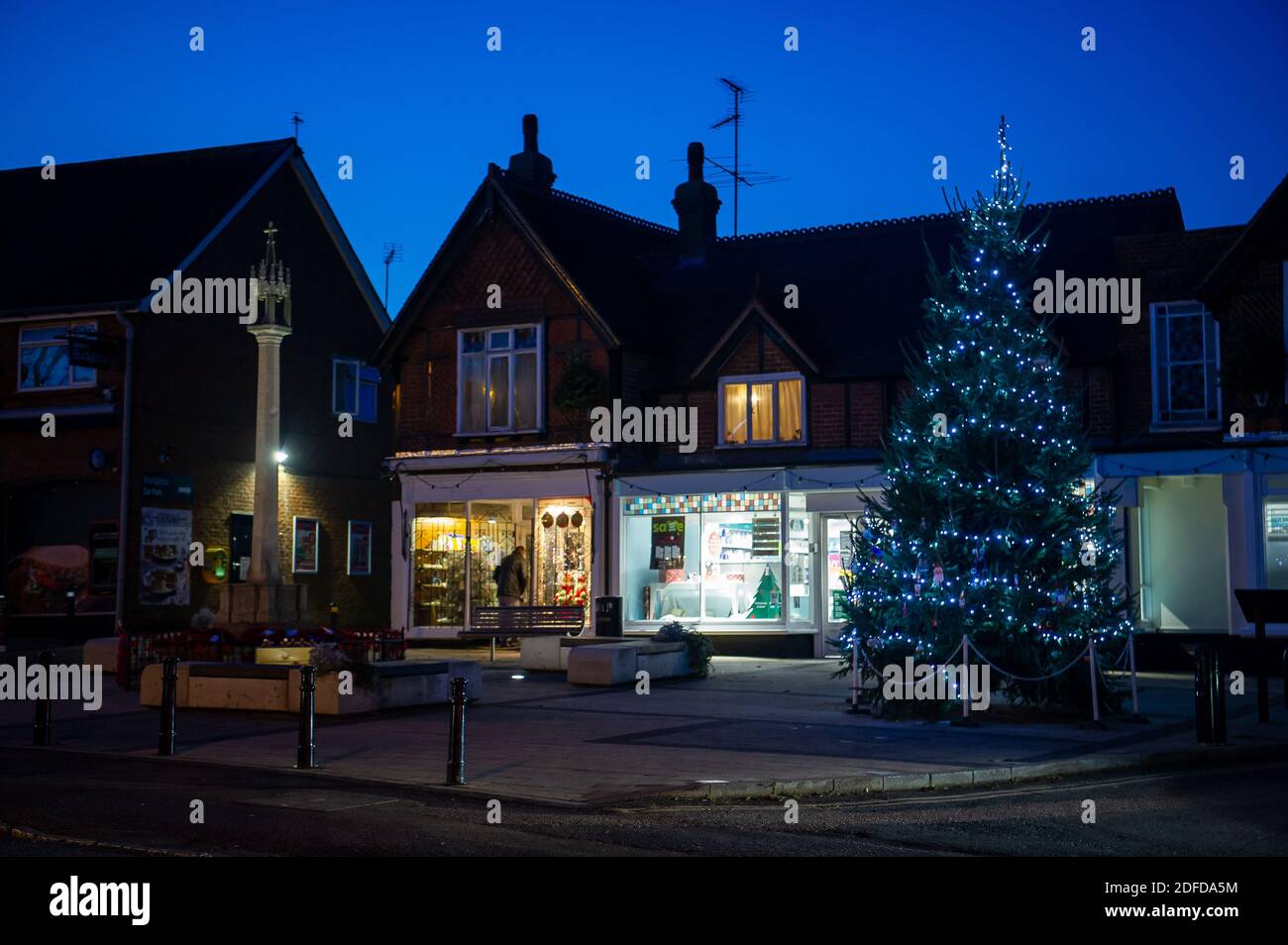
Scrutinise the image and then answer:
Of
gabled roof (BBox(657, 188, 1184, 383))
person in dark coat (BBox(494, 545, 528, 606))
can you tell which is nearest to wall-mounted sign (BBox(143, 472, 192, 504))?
person in dark coat (BBox(494, 545, 528, 606))

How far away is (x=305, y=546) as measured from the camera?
115ft

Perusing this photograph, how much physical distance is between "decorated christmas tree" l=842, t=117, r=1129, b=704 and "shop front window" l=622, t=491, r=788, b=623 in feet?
33.3

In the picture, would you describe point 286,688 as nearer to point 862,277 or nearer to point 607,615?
point 607,615

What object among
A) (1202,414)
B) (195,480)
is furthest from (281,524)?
(1202,414)

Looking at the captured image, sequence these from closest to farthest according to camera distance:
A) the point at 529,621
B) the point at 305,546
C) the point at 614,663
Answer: the point at 614,663, the point at 529,621, the point at 305,546

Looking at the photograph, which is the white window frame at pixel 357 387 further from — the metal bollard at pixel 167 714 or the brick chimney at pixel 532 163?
the metal bollard at pixel 167 714

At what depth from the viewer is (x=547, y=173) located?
36.0 m

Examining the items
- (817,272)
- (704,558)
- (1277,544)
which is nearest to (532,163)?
(817,272)

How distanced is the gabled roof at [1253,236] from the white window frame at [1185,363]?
793 millimetres

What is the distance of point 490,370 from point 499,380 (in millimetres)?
312

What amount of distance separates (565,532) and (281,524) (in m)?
8.11

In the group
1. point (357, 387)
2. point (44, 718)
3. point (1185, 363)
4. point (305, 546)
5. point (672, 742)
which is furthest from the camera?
point (357, 387)
